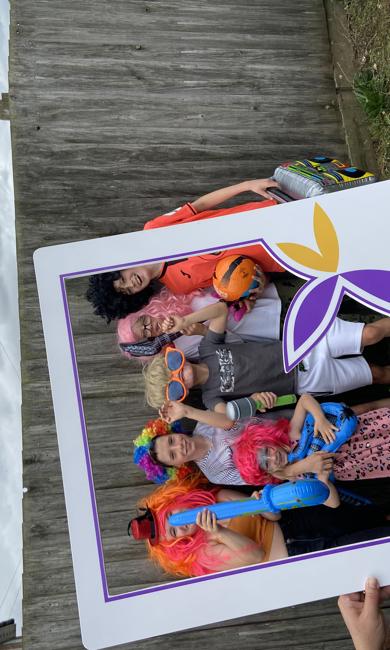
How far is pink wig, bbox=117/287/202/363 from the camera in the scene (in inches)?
61.5

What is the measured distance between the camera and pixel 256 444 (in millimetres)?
1395

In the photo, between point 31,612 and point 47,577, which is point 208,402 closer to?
point 47,577

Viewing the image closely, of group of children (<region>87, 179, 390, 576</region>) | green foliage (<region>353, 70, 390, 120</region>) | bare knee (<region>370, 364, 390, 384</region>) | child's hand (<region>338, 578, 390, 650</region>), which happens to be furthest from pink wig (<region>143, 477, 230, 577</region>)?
green foliage (<region>353, 70, 390, 120</region>)

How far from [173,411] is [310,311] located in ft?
1.50

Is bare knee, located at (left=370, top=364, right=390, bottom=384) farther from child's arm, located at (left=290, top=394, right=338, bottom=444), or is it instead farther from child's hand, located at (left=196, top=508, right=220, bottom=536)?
child's hand, located at (left=196, top=508, right=220, bottom=536)

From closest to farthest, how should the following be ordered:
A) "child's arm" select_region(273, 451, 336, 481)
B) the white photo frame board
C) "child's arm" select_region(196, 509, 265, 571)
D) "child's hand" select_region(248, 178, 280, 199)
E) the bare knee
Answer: the white photo frame board < "child's arm" select_region(196, 509, 265, 571) < "child's arm" select_region(273, 451, 336, 481) < the bare knee < "child's hand" select_region(248, 178, 280, 199)

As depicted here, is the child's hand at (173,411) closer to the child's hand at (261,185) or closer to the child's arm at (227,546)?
the child's arm at (227,546)

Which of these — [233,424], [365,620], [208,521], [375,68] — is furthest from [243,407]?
[375,68]

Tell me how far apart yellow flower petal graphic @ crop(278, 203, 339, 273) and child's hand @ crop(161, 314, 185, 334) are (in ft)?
1.19

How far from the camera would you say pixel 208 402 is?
1.45 metres

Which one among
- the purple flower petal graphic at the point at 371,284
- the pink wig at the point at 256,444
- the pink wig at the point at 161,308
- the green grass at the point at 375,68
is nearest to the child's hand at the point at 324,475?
the pink wig at the point at 256,444

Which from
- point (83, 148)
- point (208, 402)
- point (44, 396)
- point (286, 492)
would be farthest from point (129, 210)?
point (286, 492)

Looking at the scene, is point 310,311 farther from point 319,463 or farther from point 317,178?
point 317,178

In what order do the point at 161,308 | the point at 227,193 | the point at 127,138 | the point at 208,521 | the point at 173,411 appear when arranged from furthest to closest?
the point at 127,138 → the point at 227,193 → the point at 161,308 → the point at 173,411 → the point at 208,521
